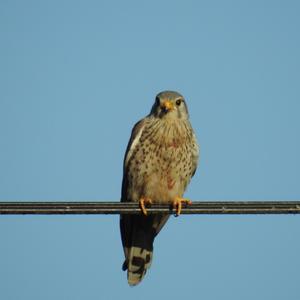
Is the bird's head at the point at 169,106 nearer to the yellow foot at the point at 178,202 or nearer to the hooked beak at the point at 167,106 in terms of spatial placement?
the hooked beak at the point at 167,106

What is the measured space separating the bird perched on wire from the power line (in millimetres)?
2117

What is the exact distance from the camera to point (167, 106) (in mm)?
8844

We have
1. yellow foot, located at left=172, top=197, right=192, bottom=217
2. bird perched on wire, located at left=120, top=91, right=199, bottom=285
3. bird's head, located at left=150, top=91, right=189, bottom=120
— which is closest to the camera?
yellow foot, located at left=172, top=197, right=192, bottom=217

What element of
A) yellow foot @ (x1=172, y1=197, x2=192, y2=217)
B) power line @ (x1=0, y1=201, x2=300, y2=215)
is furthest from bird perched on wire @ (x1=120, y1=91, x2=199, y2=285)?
power line @ (x1=0, y1=201, x2=300, y2=215)

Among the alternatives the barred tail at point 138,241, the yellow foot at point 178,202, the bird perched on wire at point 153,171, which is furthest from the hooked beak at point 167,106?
the barred tail at point 138,241

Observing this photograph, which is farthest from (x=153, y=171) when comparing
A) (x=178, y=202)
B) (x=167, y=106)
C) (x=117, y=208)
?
(x=117, y=208)

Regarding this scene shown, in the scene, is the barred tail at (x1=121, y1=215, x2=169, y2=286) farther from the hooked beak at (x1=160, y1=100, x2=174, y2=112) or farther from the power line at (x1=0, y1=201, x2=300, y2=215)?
the power line at (x1=0, y1=201, x2=300, y2=215)

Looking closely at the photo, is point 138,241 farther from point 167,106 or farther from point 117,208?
point 117,208

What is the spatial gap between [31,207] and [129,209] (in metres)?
0.99

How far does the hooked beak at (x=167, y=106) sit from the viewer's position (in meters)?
8.83

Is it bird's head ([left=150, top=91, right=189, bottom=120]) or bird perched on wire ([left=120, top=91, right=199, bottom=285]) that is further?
bird's head ([left=150, top=91, right=189, bottom=120])

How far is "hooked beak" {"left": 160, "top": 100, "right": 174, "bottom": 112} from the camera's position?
8.83m

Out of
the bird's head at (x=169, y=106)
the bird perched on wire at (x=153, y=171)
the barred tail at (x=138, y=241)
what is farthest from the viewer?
the bird's head at (x=169, y=106)

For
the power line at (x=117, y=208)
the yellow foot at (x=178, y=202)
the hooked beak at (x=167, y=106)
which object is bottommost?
the power line at (x=117, y=208)
